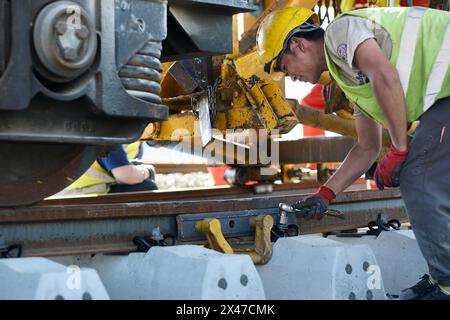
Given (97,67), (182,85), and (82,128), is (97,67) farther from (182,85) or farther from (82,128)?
(182,85)

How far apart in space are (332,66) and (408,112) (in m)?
0.38

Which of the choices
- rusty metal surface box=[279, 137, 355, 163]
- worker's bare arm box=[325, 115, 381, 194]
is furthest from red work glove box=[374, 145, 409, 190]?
rusty metal surface box=[279, 137, 355, 163]

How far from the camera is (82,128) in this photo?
299 cm

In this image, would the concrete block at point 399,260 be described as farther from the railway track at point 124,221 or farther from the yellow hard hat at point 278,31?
the yellow hard hat at point 278,31

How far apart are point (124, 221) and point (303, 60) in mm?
1110

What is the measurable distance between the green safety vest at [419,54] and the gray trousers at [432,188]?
0.26 ft

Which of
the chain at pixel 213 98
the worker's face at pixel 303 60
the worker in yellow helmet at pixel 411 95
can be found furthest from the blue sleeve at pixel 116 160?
the worker in yellow helmet at pixel 411 95

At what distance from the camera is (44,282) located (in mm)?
2344

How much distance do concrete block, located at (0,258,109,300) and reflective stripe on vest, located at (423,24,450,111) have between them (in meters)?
1.62

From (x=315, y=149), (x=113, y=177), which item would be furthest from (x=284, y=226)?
(x=113, y=177)

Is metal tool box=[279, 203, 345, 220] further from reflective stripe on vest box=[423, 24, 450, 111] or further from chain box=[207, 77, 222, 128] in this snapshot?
chain box=[207, 77, 222, 128]

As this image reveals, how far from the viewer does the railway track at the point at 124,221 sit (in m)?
3.08
